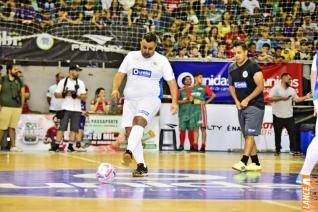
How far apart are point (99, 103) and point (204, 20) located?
4628 millimetres

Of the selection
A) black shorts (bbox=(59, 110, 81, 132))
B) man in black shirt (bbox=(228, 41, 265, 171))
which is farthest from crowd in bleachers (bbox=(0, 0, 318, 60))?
man in black shirt (bbox=(228, 41, 265, 171))

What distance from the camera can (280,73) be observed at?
70.1 ft

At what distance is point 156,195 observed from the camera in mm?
8297

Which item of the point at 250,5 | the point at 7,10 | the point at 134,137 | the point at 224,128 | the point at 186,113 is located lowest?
the point at 134,137

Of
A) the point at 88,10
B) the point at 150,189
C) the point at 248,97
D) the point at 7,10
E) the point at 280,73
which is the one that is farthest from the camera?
the point at 88,10

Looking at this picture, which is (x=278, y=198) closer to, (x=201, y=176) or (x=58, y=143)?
(x=201, y=176)

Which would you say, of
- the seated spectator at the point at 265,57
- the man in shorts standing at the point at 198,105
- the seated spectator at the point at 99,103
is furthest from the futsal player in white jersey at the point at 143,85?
the seated spectator at the point at 265,57

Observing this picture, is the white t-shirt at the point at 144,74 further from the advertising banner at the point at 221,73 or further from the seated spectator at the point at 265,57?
the seated spectator at the point at 265,57

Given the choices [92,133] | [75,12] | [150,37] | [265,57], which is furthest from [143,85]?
[75,12]

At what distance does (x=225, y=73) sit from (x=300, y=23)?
329 cm

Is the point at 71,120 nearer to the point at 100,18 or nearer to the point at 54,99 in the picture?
the point at 54,99

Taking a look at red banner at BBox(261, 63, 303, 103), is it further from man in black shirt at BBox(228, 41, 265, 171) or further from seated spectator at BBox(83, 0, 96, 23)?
man in black shirt at BBox(228, 41, 265, 171)

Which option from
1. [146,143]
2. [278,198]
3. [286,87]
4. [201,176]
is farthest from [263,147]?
[278,198]

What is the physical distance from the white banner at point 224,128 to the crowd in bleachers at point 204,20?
5.68 ft
